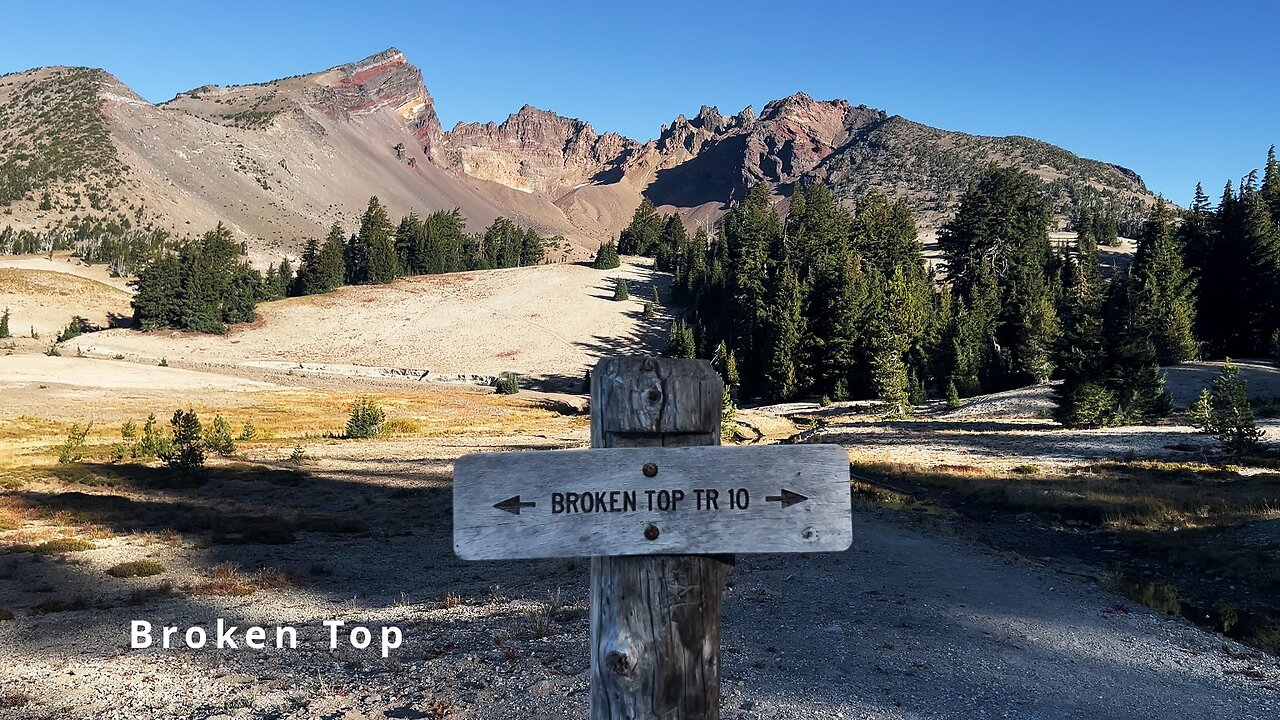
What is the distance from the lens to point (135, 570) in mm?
15930

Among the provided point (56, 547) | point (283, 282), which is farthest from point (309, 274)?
point (56, 547)

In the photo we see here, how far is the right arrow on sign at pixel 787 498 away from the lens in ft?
9.99

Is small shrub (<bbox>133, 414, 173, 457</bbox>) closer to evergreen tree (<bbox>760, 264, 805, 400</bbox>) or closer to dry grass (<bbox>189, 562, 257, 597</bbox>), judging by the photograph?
dry grass (<bbox>189, 562, 257, 597</bbox>)

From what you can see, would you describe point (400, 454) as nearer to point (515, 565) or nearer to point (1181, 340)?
point (515, 565)

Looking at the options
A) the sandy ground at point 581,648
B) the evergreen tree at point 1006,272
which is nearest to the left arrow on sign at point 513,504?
the sandy ground at point 581,648

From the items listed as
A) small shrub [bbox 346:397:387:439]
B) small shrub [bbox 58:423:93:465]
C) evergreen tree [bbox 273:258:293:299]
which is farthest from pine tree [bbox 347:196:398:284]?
small shrub [bbox 58:423:93:465]

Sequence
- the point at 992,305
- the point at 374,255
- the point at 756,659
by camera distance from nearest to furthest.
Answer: the point at 756,659, the point at 992,305, the point at 374,255

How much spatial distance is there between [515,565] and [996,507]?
52.8 feet

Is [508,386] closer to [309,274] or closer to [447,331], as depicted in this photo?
[447,331]

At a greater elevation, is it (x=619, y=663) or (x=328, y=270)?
(x=328, y=270)

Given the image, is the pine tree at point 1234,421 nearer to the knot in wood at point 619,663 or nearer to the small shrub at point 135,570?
the knot in wood at point 619,663

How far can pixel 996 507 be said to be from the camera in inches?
933

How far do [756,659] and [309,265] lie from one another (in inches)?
5271

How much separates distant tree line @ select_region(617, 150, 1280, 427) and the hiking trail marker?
145 ft
